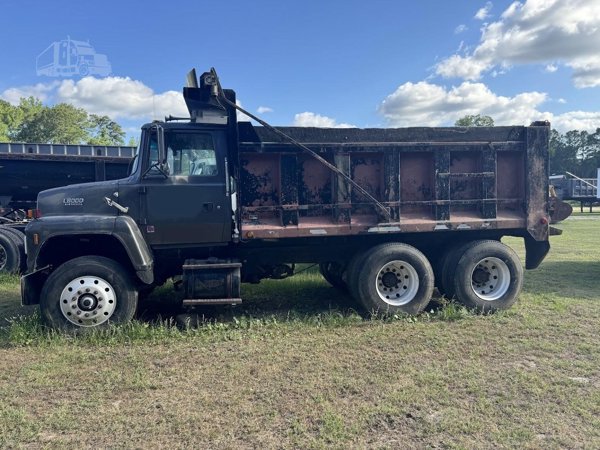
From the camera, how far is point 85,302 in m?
4.98

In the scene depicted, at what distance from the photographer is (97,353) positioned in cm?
454

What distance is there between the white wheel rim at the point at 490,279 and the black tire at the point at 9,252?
8.25 metres

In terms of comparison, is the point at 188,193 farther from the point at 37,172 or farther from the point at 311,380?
the point at 37,172

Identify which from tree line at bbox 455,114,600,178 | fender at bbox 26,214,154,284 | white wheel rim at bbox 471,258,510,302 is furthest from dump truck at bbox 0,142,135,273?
tree line at bbox 455,114,600,178

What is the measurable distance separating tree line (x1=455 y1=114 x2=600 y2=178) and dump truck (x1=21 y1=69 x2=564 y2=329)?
279ft

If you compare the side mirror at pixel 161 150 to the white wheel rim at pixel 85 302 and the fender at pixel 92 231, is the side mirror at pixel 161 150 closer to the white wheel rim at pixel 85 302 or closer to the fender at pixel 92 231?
the fender at pixel 92 231

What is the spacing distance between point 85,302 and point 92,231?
2.70 ft

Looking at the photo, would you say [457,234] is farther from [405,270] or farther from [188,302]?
[188,302]

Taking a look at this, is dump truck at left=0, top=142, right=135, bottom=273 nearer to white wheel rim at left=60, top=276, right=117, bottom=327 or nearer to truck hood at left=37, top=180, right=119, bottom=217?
truck hood at left=37, top=180, right=119, bottom=217

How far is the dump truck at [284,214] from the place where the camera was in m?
5.11

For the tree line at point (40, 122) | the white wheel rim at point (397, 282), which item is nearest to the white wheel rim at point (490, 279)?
the white wheel rim at point (397, 282)

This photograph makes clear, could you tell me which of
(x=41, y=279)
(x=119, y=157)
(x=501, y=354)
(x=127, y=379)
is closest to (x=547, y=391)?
(x=501, y=354)

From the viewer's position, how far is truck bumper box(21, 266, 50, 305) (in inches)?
197

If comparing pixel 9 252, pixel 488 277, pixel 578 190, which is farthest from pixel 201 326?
pixel 578 190
